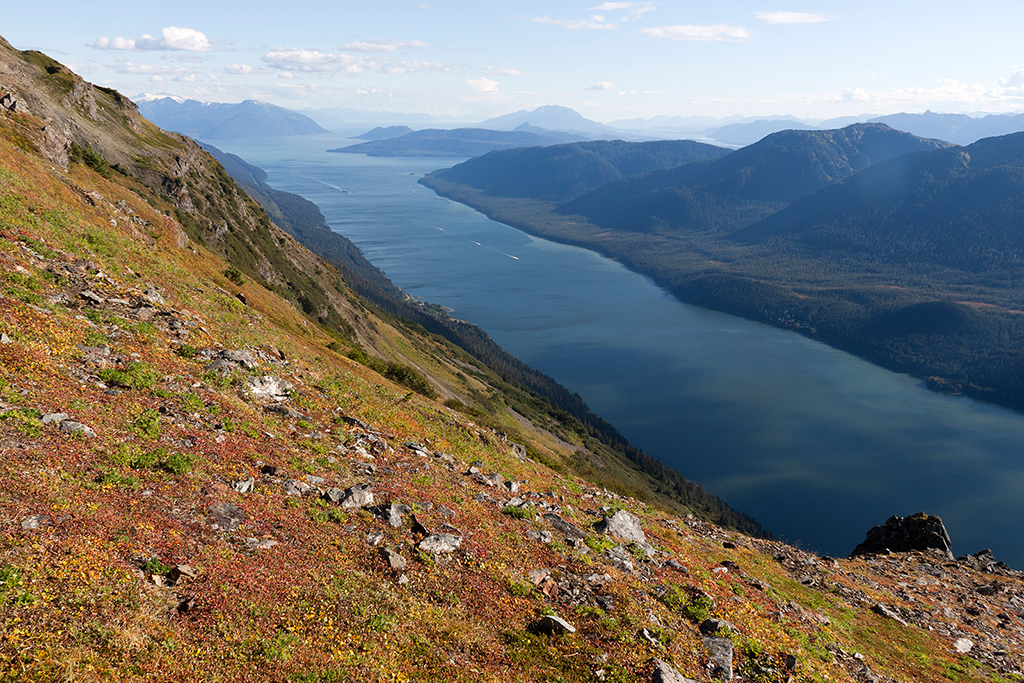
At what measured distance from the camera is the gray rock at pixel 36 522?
11.6 metres

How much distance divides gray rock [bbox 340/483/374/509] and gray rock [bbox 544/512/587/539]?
25.7 feet

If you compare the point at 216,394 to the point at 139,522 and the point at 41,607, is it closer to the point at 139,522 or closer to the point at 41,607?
the point at 139,522

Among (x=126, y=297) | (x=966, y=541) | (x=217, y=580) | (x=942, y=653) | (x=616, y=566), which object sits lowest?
(x=966, y=541)

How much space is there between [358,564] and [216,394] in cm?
1173

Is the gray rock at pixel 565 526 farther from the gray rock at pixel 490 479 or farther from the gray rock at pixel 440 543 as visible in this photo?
the gray rock at pixel 440 543

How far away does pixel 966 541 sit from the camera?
144375mm

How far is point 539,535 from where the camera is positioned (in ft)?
66.6

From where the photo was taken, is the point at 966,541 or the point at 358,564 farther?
the point at 966,541

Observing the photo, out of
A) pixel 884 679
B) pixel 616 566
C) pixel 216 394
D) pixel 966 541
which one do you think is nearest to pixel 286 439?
pixel 216 394

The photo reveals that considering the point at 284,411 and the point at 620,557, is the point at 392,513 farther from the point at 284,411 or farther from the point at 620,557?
the point at 284,411

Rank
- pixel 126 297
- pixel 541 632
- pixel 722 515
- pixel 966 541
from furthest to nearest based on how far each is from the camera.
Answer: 1. pixel 966 541
2. pixel 722 515
3. pixel 126 297
4. pixel 541 632

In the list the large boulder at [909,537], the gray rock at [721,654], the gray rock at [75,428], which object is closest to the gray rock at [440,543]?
the gray rock at [721,654]

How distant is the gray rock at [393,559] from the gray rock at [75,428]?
9.46 m

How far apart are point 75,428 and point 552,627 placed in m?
15.1
